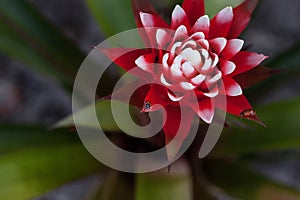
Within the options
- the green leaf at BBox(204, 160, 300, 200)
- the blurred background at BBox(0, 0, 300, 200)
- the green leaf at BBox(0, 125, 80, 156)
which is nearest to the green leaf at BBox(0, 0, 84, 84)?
the blurred background at BBox(0, 0, 300, 200)

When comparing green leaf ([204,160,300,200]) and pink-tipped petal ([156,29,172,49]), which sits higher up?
pink-tipped petal ([156,29,172,49])

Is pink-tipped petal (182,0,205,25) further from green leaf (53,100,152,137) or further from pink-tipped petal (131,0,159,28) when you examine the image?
green leaf (53,100,152,137)

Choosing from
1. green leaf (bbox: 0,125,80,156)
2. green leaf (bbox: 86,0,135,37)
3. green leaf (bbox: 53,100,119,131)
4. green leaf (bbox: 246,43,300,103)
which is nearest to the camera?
green leaf (bbox: 53,100,119,131)

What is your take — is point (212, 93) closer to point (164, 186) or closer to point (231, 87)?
point (231, 87)

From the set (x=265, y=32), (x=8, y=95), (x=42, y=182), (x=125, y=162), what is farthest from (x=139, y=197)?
(x=265, y=32)

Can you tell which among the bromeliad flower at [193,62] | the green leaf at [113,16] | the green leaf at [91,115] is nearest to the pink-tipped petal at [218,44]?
the bromeliad flower at [193,62]
